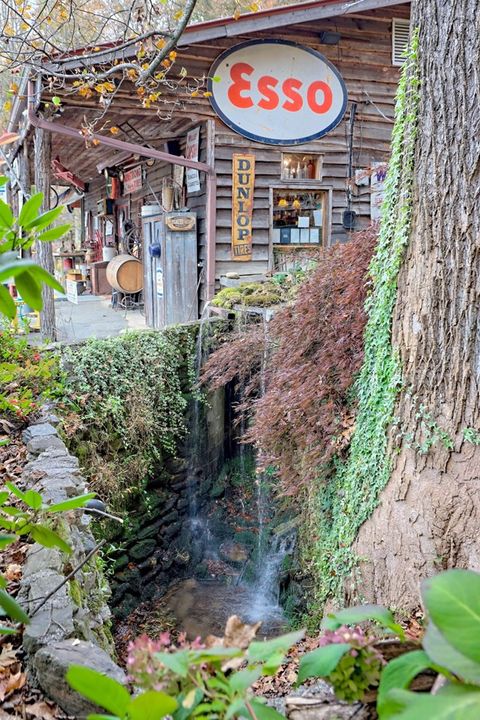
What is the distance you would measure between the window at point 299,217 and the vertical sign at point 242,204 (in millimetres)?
521

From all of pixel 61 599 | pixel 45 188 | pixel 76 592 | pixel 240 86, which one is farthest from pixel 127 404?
pixel 240 86

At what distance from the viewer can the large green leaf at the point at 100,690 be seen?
68 centimetres

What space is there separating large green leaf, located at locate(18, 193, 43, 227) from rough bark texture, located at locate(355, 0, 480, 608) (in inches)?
88.5

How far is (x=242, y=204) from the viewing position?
Result: 8102 mm

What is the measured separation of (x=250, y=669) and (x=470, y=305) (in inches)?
90.9

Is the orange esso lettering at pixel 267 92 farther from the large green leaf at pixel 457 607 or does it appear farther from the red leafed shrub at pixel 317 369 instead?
the large green leaf at pixel 457 607

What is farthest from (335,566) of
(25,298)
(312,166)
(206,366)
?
(312,166)

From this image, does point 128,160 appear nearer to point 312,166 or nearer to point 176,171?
point 176,171

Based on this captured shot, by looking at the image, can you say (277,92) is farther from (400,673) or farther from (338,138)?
(400,673)

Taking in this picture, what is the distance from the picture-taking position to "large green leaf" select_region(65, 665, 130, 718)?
0.68 metres

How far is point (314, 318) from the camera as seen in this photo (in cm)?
412

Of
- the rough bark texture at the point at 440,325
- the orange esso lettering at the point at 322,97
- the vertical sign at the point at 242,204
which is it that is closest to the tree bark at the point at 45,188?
the vertical sign at the point at 242,204

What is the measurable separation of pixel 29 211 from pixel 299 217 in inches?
322

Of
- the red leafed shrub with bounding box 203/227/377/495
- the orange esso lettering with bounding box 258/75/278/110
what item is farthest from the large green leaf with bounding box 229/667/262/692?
the orange esso lettering with bounding box 258/75/278/110
